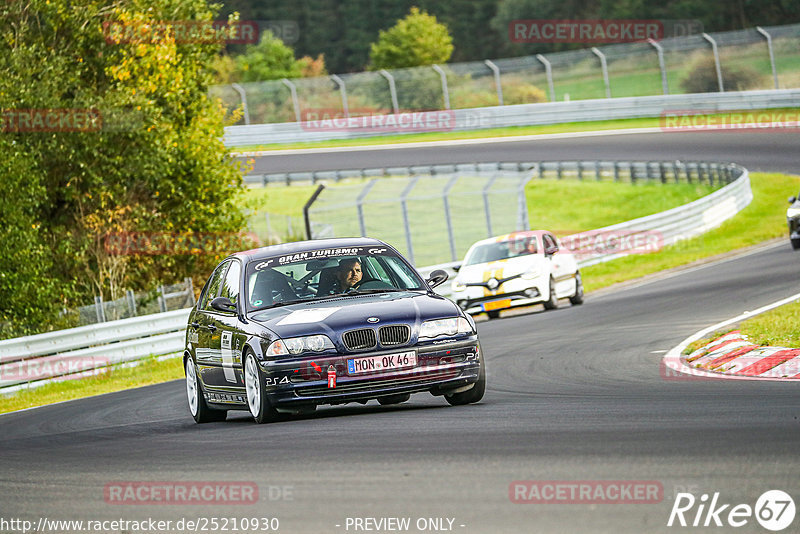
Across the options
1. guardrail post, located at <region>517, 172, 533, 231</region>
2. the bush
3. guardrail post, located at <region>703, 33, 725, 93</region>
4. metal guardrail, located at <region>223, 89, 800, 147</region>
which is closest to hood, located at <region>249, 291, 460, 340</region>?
guardrail post, located at <region>517, 172, 533, 231</region>

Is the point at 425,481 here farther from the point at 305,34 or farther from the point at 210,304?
the point at 305,34

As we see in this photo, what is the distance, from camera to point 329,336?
355 inches

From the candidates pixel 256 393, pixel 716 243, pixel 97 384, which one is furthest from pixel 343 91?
pixel 256 393

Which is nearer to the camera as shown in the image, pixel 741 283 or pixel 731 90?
pixel 741 283

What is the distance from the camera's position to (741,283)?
66.7 feet

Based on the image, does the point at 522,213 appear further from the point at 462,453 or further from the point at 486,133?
the point at 462,453

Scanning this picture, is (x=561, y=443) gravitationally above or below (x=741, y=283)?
above

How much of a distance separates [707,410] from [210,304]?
4520 mm

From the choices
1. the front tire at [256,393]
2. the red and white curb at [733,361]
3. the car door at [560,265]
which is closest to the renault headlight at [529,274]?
the car door at [560,265]

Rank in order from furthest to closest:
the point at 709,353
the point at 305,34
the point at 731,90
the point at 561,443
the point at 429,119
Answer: the point at 305,34 → the point at 429,119 → the point at 731,90 → the point at 709,353 → the point at 561,443

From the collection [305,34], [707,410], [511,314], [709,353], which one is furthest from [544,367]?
[305,34]

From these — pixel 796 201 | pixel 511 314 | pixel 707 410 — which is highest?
pixel 707 410

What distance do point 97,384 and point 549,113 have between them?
36.1m

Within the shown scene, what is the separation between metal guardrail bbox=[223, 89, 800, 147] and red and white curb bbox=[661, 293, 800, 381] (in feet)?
113
